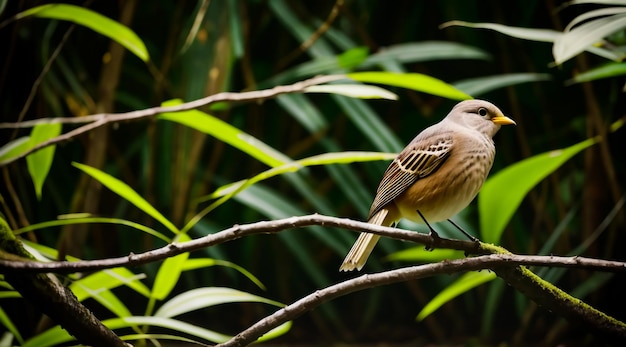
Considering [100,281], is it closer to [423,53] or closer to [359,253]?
[359,253]

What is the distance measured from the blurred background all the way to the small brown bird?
2.02 ft

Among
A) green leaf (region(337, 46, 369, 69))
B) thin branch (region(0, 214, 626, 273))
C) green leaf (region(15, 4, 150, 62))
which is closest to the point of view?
thin branch (region(0, 214, 626, 273))

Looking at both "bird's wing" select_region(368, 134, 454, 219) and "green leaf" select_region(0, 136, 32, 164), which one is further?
"green leaf" select_region(0, 136, 32, 164)

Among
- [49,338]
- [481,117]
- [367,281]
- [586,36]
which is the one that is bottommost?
[49,338]

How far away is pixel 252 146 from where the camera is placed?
91 centimetres

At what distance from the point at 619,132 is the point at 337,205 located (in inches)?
26.3

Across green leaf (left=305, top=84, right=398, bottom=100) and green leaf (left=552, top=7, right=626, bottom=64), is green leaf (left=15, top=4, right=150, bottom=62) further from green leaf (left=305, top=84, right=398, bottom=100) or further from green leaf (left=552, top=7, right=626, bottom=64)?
green leaf (left=552, top=7, right=626, bottom=64)

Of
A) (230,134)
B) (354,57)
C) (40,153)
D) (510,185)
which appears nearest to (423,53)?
(354,57)

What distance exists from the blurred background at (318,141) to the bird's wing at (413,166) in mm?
634

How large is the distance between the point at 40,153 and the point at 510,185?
68 centimetres

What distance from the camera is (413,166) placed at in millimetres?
781

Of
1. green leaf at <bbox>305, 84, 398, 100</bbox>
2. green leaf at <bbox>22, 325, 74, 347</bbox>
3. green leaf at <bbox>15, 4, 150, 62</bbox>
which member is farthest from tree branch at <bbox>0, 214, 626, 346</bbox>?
green leaf at <bbox>15, 4, 150, 62</bbox>

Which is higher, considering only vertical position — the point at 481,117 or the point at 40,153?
the point at 481,117

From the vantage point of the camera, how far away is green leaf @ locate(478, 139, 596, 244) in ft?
3.24
